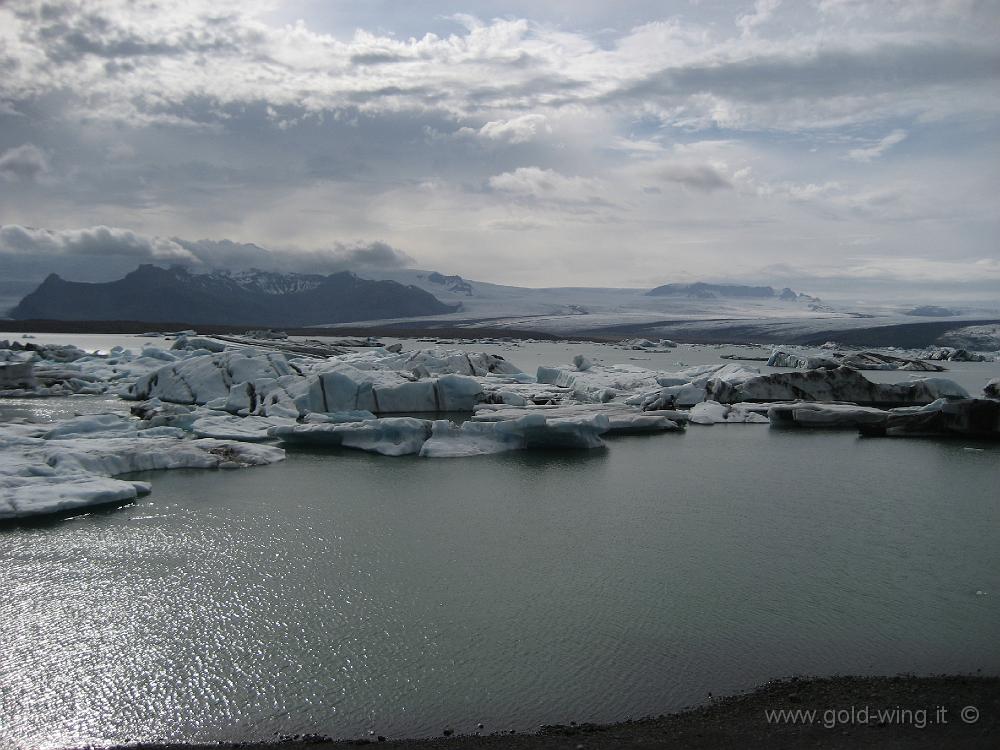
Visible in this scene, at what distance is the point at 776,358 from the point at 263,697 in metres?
28.8

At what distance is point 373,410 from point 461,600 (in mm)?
9183

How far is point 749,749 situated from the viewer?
290cm

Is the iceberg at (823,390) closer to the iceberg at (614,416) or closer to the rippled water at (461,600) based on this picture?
the iceberg at (614,416)

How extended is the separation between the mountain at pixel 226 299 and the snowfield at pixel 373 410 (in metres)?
88.1

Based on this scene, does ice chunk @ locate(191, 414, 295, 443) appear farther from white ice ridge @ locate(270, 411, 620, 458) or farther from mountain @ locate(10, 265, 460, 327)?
mountain @ locate(10, 265, 460, 327)

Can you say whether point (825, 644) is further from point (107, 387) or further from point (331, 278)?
point (331, 278)

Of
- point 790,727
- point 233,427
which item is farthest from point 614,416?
point 790,727

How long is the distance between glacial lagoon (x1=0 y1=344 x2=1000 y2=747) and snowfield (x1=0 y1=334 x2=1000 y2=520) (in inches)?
32.5

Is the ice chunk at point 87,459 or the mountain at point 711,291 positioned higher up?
the mountain at point 711,291

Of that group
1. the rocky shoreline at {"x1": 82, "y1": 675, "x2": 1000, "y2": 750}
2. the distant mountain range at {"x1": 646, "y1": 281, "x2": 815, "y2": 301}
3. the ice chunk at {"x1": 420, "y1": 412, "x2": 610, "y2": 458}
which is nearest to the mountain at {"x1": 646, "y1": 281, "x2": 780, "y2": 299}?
the distant mountain range at {"x1": 646, "y1": 281, "x2": 815, "y2": 301}

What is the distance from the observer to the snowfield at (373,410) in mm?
8328

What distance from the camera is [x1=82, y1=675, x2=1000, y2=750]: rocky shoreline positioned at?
2984 mm

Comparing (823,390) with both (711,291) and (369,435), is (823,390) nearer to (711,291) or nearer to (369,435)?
(369,435)

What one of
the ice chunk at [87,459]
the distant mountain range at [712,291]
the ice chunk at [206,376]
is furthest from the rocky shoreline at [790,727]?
the distant mountain range at [712,291]
